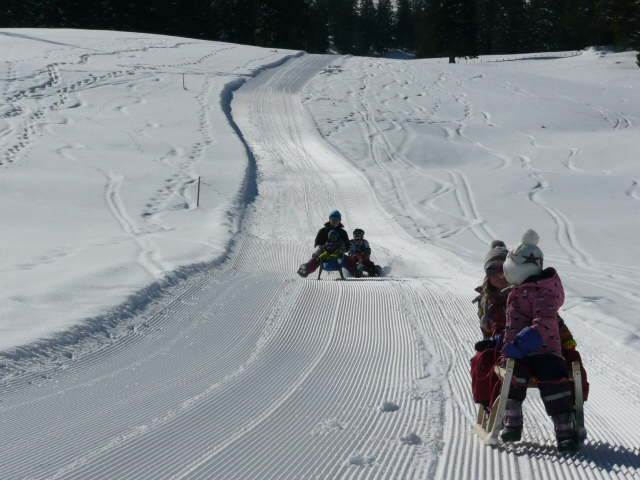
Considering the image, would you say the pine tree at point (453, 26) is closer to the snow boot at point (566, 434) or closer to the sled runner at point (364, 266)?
the sled runner at point (364, 266)

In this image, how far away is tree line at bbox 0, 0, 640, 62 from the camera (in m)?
57.8

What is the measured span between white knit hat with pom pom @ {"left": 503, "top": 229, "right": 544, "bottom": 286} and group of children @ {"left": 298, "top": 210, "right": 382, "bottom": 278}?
7.11 metres

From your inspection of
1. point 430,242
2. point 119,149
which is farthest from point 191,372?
point 119,149

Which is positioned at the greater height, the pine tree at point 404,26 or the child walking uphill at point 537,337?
the pine tree at point 404,26

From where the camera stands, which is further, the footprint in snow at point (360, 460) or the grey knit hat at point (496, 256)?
the grey knit hat at point (496, 256)

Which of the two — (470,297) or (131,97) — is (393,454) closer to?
(470,297)

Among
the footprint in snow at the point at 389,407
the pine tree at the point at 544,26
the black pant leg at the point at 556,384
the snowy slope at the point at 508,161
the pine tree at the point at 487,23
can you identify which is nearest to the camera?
the black pant leg at the point at 556,384

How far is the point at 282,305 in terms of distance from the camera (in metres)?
7.66

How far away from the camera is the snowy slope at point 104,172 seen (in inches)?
285

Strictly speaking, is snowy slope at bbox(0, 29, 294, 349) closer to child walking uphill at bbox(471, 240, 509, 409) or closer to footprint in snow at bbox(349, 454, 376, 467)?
footprint in snow at bbox(349, 454, 376, 467)

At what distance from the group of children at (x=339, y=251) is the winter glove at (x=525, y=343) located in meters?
7.18

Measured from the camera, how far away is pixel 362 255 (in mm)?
11820

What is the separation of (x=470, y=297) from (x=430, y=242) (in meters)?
5.45

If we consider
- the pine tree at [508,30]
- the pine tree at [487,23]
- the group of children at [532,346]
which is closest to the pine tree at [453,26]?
the pine tree at [508,30]
